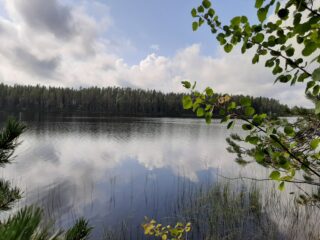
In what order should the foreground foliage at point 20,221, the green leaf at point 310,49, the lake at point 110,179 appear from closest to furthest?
the foreground foliage at point 20,221, the green leaf at point 310,49, the lake at point 110,179

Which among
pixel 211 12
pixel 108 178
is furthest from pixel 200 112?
pixel 108 178

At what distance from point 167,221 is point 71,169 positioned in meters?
9.59

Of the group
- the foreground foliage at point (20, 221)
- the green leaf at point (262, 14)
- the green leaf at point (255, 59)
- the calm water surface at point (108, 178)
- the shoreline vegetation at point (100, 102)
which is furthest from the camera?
the shoreline vegetation at point (100, 102)

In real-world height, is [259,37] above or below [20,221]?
above

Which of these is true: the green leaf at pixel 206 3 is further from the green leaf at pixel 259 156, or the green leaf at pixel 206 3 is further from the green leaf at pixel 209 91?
the green leaf at pixel 259 156

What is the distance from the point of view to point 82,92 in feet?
393

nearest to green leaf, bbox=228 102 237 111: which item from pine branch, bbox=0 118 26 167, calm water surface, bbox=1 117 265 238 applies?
pine branch, bbox=0 118 26 167

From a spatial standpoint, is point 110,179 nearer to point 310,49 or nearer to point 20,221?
point 20,221

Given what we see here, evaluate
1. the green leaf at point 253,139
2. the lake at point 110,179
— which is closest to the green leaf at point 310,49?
the green leaf at point 253,139

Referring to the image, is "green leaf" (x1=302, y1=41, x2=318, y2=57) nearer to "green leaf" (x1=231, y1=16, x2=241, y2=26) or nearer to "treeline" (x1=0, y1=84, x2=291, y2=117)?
"green leaf" (x1=231, y1=16, x2=241, y2=26)

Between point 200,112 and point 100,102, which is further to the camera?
point 100,102

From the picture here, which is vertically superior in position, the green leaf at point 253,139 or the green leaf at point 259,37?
the green leaf at point 259,37

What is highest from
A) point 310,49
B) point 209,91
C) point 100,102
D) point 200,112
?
point 100,102

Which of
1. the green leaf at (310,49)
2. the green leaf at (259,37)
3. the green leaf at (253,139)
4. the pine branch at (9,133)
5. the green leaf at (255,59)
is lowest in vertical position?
the pine branch at (9,133)
